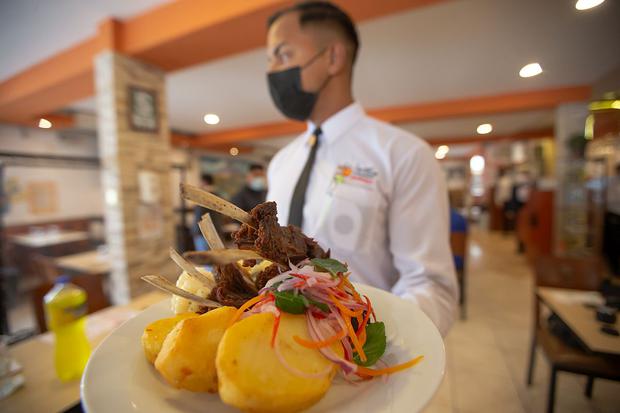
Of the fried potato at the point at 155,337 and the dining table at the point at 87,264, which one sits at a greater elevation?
the fried potato at the point at 155,337

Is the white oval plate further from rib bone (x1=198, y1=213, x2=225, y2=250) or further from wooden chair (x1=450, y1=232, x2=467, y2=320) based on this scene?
wooden chair (x1=450, y1=232, x2=467, y2=320)

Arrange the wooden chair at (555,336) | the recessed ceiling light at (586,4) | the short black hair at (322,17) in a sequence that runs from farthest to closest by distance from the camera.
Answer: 1. the wooden chair at (555,336)
2. the short black hair at (322,17)
3. the recessed ceiling light at (586,4)

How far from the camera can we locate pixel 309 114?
1185mm

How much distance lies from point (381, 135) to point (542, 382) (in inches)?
103

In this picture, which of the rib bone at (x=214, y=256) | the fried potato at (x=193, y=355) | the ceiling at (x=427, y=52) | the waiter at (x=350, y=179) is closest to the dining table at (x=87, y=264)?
the ceiling at (x=427, y=52)

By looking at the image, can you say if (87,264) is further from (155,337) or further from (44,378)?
(155,337)

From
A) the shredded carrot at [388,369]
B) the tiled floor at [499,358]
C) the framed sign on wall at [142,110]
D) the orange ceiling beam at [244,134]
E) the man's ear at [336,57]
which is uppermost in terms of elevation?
the orange ceiling beam at [244,134]

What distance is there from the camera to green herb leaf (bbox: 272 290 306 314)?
1.36 feet

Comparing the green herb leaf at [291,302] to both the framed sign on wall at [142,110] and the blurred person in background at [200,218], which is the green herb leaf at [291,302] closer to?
the blurred person in background at [200,218]

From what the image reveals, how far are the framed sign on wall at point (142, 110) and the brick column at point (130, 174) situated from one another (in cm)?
1

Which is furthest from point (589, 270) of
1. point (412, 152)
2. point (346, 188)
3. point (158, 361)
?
point (158, 361)

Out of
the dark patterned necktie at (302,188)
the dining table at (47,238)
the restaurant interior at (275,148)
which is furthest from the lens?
the dining table at (47,238)

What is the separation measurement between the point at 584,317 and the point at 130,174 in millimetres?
4100

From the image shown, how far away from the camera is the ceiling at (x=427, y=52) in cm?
68
